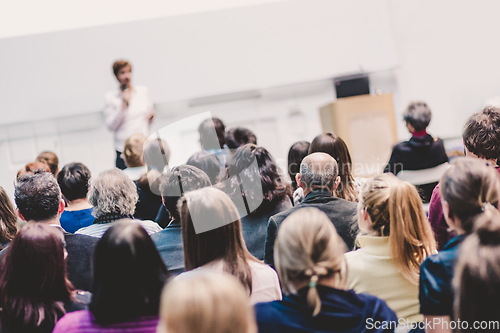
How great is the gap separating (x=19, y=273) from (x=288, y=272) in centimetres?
91

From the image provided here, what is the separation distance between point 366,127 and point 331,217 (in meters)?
2.37

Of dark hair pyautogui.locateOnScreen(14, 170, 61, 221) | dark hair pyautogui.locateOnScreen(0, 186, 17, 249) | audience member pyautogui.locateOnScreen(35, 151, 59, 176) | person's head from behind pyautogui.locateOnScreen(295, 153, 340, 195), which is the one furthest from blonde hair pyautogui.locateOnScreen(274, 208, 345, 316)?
audience member pyautogui.locateOnScreen(35, 151, 59, 176)

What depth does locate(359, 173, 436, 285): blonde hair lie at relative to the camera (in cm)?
154

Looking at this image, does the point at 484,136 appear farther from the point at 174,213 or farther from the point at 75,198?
the point at 75,198

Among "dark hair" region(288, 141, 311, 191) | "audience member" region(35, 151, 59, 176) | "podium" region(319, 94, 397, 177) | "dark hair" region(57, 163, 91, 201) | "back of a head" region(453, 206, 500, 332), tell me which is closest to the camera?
"back of a head" region(453, 206, 500, 332)

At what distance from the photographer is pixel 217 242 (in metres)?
1.56

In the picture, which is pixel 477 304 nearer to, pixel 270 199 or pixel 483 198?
pixel 483 198

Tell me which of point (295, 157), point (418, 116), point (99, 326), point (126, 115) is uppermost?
point (126, 115)

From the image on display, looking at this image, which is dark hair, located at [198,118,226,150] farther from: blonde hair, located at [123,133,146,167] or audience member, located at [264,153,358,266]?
audience member, located at [264,153,358,266]

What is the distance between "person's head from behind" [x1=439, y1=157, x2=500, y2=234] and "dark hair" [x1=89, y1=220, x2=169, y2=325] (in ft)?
3.08

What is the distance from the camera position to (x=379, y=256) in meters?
1.57

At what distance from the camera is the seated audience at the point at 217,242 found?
61.2 inches

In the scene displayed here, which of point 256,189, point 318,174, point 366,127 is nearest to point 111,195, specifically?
point 256,189

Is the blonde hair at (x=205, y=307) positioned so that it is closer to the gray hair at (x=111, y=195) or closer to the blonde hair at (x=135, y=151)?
the gray hair at (x=111, y=195)
